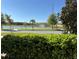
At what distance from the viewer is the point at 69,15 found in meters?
4.64

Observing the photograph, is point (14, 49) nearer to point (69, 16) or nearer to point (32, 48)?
point (32, 48)

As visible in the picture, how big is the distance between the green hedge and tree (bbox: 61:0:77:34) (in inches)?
85.6

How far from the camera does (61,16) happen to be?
4.90 m

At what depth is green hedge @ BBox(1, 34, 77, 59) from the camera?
229 cm

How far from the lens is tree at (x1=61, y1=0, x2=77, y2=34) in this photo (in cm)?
451

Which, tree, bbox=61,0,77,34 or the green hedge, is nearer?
the green hedge

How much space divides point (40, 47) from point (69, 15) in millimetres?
2479

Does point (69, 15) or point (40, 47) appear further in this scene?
point (69, 15)

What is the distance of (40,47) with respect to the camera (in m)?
2.37

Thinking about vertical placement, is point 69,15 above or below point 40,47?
above

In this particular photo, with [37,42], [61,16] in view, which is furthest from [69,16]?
[37,42]

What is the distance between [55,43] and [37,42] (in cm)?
26

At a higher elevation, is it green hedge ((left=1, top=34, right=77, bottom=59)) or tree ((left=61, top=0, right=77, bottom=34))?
tree ((left=61, top=0, right=77, bottom=34))

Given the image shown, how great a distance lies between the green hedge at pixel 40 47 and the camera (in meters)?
2.29
